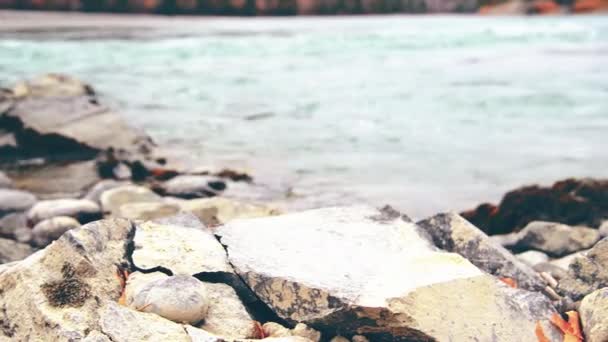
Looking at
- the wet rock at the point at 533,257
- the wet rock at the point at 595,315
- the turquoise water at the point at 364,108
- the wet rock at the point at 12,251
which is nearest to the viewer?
the wet rock at the point at 595,315

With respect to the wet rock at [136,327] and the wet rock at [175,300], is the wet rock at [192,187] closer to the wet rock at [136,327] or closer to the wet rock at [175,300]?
the wet rock at [175,300]

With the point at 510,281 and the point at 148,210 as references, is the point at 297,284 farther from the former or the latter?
the point at 148,210

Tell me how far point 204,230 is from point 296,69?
14.2 m

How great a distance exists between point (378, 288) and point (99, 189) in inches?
156

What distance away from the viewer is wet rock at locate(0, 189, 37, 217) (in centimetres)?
551

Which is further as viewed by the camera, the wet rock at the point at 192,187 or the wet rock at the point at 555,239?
the wet rock at the point at 192,187

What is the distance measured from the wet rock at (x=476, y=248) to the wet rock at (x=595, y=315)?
16.0 inches

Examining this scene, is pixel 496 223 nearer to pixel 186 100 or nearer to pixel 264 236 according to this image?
pixel 264 236

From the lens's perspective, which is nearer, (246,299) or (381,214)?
(246,299)

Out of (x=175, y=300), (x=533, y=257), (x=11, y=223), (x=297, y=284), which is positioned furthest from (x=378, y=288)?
(x=11, y=223)

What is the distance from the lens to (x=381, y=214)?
345 cm

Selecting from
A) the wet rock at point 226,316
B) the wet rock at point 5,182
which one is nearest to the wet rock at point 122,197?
the wet rock at point 5,182

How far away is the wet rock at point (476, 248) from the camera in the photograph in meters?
3.16

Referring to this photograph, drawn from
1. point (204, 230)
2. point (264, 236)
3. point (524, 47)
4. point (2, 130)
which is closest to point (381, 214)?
point (264, 236)
